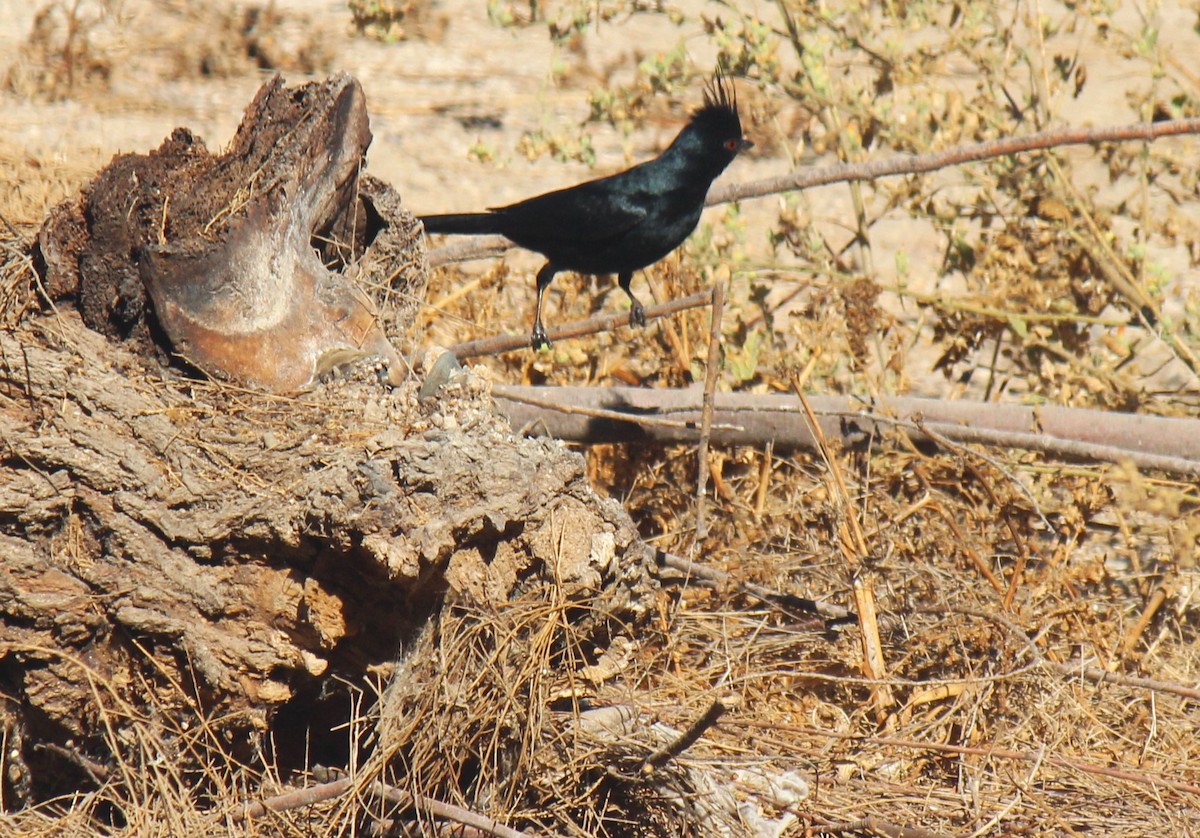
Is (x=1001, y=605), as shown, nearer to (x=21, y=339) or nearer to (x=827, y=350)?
(x=827, y=350)

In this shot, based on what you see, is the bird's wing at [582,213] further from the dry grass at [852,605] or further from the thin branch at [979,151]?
the thin branch at [979,151]

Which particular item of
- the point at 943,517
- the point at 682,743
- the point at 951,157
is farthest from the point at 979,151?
the point at 682,743

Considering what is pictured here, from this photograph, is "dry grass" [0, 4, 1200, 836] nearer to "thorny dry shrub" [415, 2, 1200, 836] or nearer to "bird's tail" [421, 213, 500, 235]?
"thorny dry shrub" [415, 2, 1200, 836]

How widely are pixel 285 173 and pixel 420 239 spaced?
0.60 metres

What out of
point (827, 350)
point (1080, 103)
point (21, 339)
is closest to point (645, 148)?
point (1080, 103)

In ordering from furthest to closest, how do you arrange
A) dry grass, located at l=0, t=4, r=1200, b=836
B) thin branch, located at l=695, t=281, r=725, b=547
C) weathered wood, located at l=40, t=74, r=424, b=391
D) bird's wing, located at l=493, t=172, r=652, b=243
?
1. bird's wing, located at l=493, t=172, r=652, b=243
2. thin branch, located at l=695, t=281, r=725, b=547
3. weathered wood, located at l=40, t=74, r=424, b=391
4. dry grass, located at l=0, t=4, r=1200, b=836

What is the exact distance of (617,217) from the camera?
4.63 meters

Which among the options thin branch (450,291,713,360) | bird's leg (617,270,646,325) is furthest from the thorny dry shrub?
thin branch (450,291,713,360)

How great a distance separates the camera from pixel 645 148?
25.3 feet

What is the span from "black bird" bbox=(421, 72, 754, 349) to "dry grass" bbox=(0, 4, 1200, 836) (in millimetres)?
185

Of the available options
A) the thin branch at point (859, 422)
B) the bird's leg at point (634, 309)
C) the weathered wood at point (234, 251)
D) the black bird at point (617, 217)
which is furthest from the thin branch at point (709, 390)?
the black bird at point (617, 217)

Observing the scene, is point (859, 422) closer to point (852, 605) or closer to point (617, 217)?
point (852, 605)

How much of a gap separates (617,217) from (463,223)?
21.8 inches

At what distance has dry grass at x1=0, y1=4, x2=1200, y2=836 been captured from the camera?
278cm
